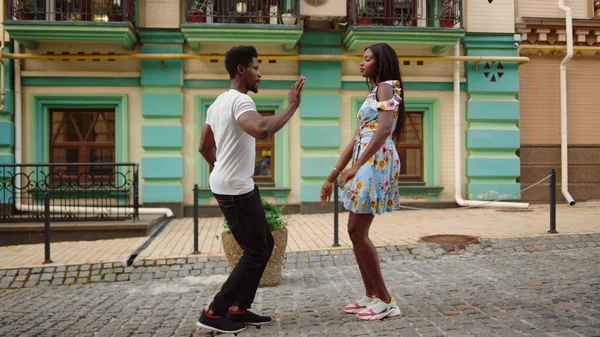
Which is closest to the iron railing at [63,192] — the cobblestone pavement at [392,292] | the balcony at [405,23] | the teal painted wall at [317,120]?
the cobblestone pavement at [392,292]

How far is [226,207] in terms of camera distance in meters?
3.91

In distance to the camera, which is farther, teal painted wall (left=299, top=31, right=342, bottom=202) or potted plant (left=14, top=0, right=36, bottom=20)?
teal painted wall (left=299, top=31, right=342, bottom=202)

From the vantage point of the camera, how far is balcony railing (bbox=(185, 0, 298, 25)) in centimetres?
1166

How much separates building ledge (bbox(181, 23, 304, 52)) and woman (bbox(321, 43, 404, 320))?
7457mm

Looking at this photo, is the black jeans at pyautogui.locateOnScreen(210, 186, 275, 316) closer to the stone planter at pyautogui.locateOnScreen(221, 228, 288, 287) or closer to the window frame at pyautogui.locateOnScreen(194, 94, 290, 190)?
the stone planter at pyautogui.locateOnScreen(221, 228, 288, 287)

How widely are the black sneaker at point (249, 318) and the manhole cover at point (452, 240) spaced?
4154mm

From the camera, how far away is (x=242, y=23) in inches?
467

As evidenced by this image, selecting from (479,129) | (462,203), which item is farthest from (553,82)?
(462,203)

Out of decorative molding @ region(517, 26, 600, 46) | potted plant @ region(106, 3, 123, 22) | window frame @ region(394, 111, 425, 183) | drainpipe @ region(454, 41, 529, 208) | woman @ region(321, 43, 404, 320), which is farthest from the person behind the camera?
decorative molding @ region(517, 26, 600, 46)

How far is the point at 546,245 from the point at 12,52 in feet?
34.7

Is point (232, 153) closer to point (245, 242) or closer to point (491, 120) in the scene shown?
point (245, 242)

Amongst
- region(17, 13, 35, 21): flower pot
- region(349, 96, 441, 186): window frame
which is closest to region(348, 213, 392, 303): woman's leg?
region(349, 96, 441, 186): window frame

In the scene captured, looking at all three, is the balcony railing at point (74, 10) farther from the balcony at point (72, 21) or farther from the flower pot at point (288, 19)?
the flower pot at point (288, 19)

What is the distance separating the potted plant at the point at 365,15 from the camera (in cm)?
1201
